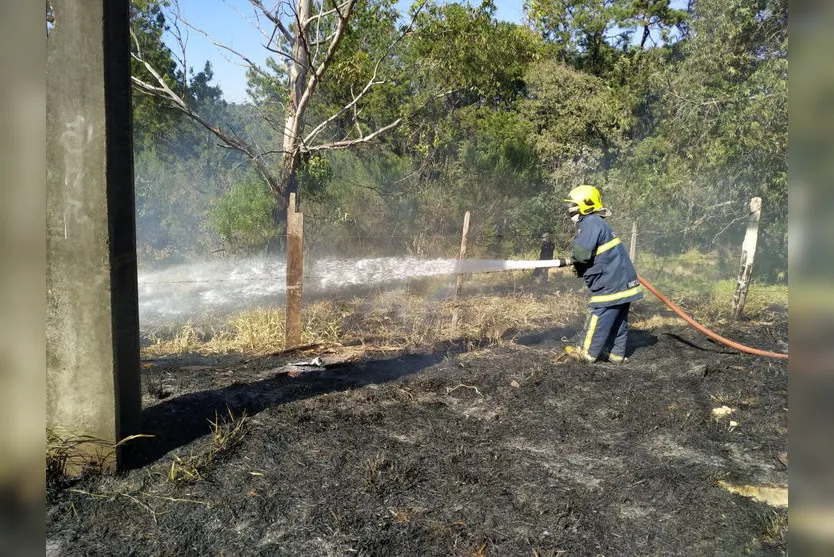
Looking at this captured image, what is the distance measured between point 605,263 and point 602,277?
158mm

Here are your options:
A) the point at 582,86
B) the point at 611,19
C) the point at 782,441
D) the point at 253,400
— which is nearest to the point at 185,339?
the point at 253,400

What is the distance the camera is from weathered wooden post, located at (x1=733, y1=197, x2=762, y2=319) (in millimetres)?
8133

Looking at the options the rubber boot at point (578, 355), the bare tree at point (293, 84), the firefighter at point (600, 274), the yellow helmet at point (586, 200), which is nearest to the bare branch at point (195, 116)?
the bare tree at point (293, 84)

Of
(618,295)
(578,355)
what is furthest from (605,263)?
(578,355)

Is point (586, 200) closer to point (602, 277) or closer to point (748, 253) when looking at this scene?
point (602, 277)

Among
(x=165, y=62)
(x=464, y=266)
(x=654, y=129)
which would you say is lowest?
(x=464, y=266)

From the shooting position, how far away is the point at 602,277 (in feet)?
21.0

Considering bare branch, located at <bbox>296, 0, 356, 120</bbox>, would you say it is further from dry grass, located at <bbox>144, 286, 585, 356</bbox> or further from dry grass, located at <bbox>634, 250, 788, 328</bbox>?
dry grass, located at <bbox>634, 250, 788, 328</bbox>

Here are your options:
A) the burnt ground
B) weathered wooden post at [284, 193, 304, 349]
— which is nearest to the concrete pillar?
the burnt ground

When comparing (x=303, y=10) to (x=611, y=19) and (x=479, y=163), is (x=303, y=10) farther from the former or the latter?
(x=611, y=19)

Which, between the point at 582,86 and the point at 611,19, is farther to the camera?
the point at 611,19

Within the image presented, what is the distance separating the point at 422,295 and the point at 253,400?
19.7ft

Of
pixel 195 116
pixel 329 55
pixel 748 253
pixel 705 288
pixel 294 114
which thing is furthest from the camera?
pixel 705 288
